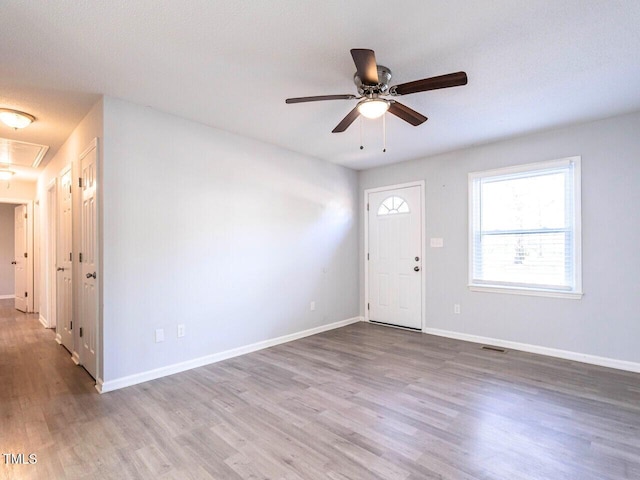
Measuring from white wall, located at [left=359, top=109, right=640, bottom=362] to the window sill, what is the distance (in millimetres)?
60

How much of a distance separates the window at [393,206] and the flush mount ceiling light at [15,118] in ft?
15.0

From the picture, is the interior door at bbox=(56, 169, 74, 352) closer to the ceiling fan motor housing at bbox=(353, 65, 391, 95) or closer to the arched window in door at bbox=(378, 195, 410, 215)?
the ceiling fan motor housing at bbox=(353, 65, 391, 95)

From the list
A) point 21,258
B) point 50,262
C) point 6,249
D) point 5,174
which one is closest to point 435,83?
point 50,262

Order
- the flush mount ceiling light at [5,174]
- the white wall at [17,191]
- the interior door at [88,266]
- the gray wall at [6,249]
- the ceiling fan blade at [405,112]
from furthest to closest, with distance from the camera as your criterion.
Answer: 1. the gray wall at [6,249]
2. the white wall at [17,191]
3. the flush mount ceiling light at [5,174]
4. the interior door at [88,266]
5. the ceiling fan blade at [405,112]

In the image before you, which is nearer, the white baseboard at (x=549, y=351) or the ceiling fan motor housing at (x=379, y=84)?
the ceiling fan motor housing at (x=379, y=84)

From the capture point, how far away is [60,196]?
4340 mm

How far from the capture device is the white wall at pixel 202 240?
299cm

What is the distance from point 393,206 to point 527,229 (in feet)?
6.32

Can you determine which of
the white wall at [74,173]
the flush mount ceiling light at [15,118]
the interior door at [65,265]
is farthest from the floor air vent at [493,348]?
the flush mount ceiling light at [15,118]

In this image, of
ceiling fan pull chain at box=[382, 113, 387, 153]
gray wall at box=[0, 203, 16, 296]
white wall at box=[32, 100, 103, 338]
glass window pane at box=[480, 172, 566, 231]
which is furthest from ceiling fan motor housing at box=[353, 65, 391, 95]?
gray wall at box=[0, 203, 16, 296]

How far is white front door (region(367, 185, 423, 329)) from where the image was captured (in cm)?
500

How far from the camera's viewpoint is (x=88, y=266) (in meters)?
3.24

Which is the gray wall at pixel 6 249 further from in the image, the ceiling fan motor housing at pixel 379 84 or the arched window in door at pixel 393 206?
the ceiling fan motor housing at pixel 379 84

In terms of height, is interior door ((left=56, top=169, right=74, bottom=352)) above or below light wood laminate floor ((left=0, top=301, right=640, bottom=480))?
above
